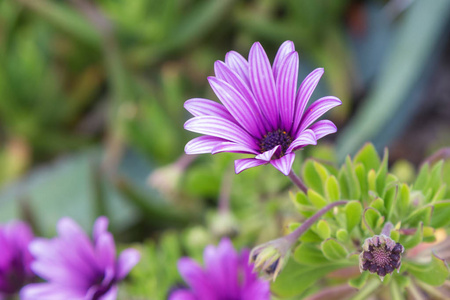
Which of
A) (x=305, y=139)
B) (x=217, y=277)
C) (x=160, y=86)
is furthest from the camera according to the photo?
Answer: (x=160, y=86)

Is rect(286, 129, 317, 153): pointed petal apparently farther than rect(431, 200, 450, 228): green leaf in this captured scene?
No

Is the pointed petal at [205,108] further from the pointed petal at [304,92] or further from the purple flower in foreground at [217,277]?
the purple flower in foreground at [217,277]

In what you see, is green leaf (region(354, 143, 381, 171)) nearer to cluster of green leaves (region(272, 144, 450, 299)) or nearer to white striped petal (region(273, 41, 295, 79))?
cluster of green leaves (region(272, 144, 450, 299))

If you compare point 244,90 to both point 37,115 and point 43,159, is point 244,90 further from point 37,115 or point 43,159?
point 43,159

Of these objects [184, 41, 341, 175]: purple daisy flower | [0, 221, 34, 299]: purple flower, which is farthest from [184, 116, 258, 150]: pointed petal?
[0, 221, 34, 299]: purple flower

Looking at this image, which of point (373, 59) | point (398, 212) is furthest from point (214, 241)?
point (373, 59)

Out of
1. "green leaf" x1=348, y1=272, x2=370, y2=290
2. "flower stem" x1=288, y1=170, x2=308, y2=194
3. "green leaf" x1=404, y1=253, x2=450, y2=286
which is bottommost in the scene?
"green leaf" x1=404, y1=253, x2=450, y2=286

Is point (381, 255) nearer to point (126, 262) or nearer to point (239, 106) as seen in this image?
point (239, 106)

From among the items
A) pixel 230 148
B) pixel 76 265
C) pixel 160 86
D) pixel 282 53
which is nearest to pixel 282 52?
pixel 282 53
